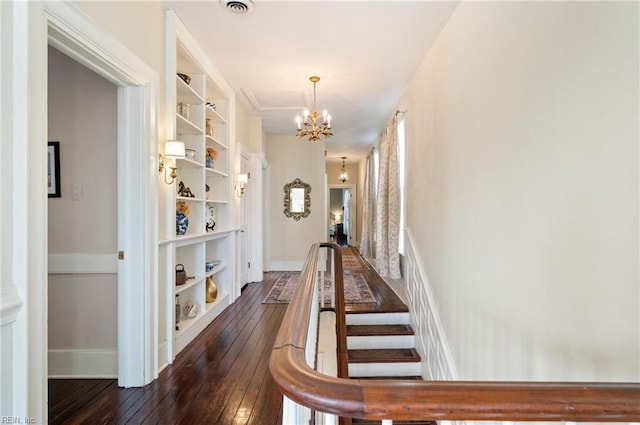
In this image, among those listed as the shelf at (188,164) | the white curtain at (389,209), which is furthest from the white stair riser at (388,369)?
the shelf at (188,164)

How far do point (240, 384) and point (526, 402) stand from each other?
2.15 meters

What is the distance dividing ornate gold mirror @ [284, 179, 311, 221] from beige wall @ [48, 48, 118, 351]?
14.7 ft

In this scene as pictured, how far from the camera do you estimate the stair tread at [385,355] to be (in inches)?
129

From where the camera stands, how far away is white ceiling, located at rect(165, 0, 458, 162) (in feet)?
8.17

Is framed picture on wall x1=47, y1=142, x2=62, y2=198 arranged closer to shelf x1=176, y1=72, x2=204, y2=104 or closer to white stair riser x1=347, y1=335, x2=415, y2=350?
shelf x1=176, y1=72, x2=204, y2=104

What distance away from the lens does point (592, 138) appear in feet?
3.67

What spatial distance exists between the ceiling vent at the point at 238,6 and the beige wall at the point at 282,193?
4243 millimetres

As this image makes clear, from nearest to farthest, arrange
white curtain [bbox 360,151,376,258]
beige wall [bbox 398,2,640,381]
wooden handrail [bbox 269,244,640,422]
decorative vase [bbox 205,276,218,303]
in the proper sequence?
wooden handrail [bbox 269,244,640,422], beige wall [bbox 398,2,640,381], decorative vase [bbox 205,276,218,303], white curtain [bbox 360,151,376,258]

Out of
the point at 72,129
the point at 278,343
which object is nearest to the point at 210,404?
the point at 278,343

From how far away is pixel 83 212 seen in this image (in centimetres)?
241

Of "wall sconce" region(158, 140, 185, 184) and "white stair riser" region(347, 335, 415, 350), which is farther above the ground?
"wall sconce" region(158, 140, 185, 184)

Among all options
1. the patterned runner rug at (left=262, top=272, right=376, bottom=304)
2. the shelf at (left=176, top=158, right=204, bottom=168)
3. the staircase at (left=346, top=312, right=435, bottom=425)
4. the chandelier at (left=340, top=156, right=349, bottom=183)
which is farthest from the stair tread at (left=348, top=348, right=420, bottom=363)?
the chandelier at (left=340, top=156, right=349, bottom=183)

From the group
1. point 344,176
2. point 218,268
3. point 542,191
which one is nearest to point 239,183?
point 218,268

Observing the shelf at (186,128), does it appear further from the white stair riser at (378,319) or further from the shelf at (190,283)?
the white stair riser at (378,319)
